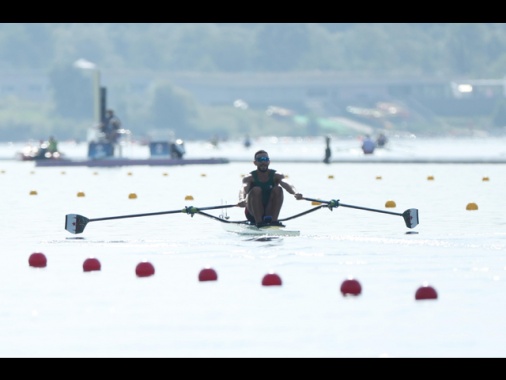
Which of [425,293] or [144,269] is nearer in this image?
[425,293]

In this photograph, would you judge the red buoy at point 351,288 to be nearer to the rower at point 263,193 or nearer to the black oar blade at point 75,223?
the rower at point 263,193

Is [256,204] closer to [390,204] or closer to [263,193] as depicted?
[263,193]

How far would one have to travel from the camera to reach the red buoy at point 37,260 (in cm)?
1877

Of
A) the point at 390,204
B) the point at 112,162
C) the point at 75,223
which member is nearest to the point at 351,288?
the point at 75,223

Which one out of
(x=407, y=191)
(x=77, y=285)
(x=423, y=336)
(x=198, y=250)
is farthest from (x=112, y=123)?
(x=423, y=336)

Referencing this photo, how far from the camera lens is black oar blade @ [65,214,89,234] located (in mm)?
23375

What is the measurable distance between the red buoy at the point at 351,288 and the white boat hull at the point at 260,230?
21.5 ft

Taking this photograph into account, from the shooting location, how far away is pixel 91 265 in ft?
59.7

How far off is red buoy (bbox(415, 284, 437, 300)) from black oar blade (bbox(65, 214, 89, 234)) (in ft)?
30.4

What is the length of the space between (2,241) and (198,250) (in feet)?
11.1

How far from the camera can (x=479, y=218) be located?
88.5 ft

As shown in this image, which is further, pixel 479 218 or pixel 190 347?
pixel 479 218

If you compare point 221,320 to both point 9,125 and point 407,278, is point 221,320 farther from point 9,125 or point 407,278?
point 9,125

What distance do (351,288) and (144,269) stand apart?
9.69 feet
